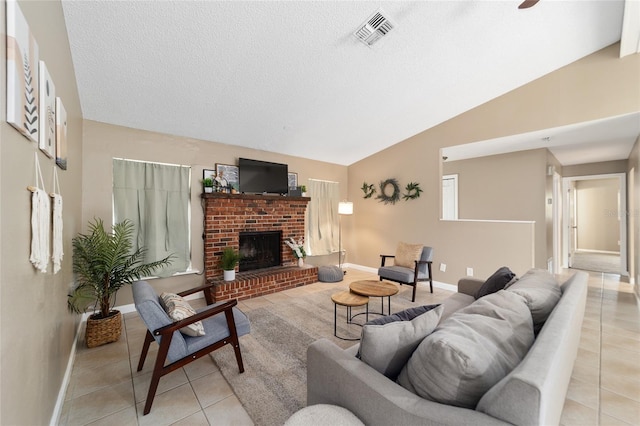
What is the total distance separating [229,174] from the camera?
423cm

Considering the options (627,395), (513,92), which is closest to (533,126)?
(513,92)

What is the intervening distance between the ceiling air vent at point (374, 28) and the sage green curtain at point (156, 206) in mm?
2919

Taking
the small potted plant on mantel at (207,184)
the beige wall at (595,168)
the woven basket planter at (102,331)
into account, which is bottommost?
the woven basket planter at (102,331)

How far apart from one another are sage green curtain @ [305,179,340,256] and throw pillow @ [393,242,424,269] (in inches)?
69.6

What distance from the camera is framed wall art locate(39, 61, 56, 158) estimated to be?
53.7 inches

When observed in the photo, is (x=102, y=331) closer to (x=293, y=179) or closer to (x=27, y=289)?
(x=27, y=289)

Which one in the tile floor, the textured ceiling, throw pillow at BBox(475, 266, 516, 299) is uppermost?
the textured ceiling

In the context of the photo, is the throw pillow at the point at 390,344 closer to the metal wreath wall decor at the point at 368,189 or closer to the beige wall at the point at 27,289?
the beige wall at the point at 27,289

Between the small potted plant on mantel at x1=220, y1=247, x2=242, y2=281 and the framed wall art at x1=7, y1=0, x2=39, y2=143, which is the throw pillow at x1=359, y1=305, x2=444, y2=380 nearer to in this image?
the framed wall art at x1=7, y1=0, x2=39, y2=143

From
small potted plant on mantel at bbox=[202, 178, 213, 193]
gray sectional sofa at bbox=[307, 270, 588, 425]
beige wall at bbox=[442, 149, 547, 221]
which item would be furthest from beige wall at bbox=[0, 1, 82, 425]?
beige wall at bbox=[442, 149, 547, 221]

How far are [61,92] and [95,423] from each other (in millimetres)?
2295

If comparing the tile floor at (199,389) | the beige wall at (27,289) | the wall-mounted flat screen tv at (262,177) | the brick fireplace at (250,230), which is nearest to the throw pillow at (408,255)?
the brick fireplace at (250,230)

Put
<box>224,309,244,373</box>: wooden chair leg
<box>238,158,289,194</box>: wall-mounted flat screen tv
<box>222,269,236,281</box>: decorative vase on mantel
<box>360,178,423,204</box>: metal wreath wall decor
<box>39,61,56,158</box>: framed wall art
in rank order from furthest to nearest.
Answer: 1. <box>360,178,423,204</box>: metal wreath wall decor
2. <box>238,158,289,194</box>: wall-mounted flat screen tv
3. <box>222,269,236,281</box>: decorative vase on mantel
4. <box>224,309,244,373</box>: wooden chair leg
5. <box>39,61,56,158</box>: framed wall art

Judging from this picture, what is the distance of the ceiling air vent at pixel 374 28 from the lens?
2.35m
